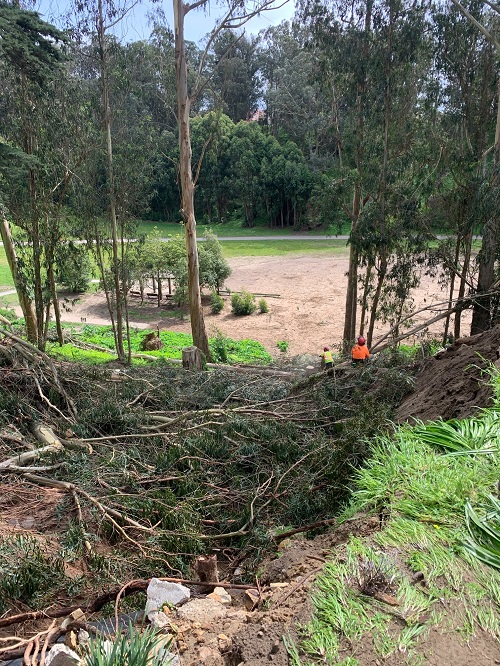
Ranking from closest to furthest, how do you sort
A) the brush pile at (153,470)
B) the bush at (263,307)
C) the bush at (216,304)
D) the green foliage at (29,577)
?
1. the green foliage at (29,577)
2. the brush pile at (153,470)
3. the bush at (263,307)
4. the bush at (216,304)

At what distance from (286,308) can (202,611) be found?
21368mm

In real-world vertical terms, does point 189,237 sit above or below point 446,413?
above

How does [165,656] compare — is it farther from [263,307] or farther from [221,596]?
[263,307]

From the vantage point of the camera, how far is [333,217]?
55.6 feet

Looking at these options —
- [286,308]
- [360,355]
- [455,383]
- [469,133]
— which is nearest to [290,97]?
[286,308]

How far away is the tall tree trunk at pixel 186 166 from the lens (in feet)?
42.5

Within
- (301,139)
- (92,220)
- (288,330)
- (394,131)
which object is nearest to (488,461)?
(394,131)

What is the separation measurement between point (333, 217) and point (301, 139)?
25.8m

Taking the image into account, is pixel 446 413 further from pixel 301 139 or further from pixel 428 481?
pixel 301 139

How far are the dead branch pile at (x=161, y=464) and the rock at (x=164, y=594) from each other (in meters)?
0.69

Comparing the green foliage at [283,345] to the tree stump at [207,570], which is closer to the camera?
the tree stump at [207,570]

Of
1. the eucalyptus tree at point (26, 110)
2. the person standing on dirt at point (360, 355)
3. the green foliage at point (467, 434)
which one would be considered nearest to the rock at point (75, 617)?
the green foliage at point (467, 434)


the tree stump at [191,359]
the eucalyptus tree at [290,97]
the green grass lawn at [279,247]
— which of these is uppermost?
the eucalyptus tree at [290,97]

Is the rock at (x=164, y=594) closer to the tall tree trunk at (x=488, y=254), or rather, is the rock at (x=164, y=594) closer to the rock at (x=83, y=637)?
the rock at (x=83, y=637)
